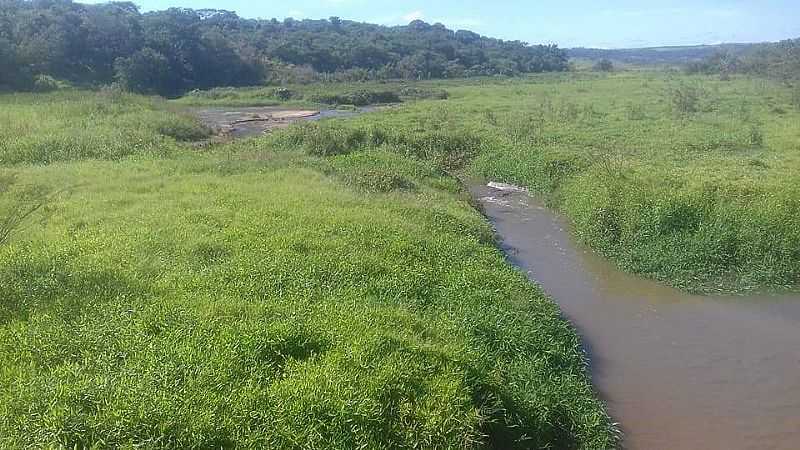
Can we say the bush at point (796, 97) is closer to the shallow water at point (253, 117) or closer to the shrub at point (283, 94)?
the shallow water at point (253, 117)

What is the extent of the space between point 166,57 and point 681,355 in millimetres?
54498

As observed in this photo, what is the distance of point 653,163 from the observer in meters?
19.8

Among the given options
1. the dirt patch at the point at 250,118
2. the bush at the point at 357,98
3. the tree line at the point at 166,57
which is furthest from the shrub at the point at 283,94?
the tree line at the point at 166,57

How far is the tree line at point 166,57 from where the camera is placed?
45.4 meters

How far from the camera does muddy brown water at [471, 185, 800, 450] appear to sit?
27.3ft

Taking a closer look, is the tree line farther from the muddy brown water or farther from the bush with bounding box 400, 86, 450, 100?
the muddy brown water

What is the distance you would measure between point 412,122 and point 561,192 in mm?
13252

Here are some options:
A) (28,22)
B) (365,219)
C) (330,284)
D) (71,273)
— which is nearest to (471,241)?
(365,219)

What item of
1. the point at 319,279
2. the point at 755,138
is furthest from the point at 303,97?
the point at 319,279

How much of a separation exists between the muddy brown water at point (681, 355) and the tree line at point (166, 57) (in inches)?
1498

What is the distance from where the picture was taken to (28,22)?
158 ft

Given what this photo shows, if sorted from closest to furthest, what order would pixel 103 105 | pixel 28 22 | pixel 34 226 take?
1. pixel 34 226
2. pixel 103 105
3. pixel 28 22

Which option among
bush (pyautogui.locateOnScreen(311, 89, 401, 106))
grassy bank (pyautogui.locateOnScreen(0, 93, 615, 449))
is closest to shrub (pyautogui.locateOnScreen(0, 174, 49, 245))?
grassy bank (pyautogui.locateOnScreen(0, 93, 615, 449))

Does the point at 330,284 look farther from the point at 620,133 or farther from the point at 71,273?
the point at 620,133
